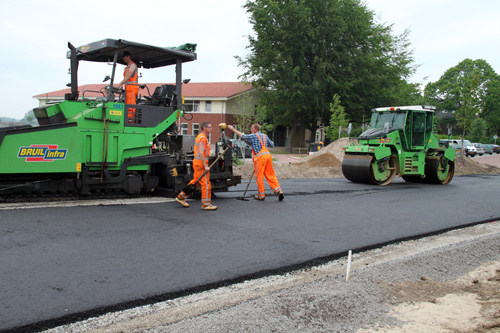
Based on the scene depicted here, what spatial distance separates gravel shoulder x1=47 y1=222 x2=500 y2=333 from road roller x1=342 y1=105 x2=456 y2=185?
27.9 ft

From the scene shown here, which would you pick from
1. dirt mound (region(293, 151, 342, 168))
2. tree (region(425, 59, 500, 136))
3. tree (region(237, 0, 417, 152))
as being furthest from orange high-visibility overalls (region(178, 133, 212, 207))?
tree (region(425, 59, 500, 136))

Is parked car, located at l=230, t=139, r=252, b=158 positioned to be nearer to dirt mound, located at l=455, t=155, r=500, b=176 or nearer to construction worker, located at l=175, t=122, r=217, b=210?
construction worker, located at l=175, t=122, r=217, b=210

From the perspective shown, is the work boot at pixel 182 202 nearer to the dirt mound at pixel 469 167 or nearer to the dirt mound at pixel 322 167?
the dirt mound at pixel 322 167

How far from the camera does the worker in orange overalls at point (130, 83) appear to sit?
815 cm

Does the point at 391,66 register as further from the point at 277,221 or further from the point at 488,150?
the point at 277,221

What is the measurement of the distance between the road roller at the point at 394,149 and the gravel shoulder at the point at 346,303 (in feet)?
27.9

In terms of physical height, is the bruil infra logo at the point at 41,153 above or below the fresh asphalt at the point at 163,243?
above

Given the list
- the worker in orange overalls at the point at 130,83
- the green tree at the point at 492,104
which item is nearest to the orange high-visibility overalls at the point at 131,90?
the worker in orange overalls at the point at 130,83

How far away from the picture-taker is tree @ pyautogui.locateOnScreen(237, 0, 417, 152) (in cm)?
3562

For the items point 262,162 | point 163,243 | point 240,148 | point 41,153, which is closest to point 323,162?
point 240,148

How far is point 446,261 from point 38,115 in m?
6.66

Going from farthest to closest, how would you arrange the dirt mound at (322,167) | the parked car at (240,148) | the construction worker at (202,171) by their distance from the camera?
the dirt mound at (322,167), the parked car at (240,148), the construction worker at (202,171)

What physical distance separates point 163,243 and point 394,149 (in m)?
10.3

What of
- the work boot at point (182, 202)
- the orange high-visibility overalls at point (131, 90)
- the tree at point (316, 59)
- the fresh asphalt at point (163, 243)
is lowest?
the fresh asphalt at point (163, 243)
